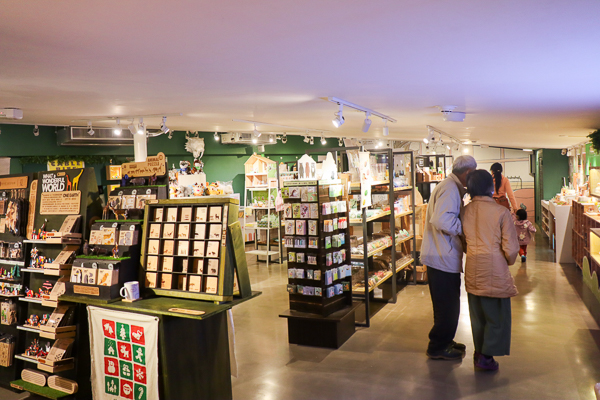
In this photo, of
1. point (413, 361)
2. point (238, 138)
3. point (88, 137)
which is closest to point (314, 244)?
point (413, 361)

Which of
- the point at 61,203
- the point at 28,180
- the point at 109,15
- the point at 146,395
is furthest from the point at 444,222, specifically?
Result: the point at 28,180

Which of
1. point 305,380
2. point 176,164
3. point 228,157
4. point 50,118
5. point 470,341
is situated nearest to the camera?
point 305,380

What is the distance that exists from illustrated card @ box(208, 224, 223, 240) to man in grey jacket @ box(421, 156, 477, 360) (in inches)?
79.0

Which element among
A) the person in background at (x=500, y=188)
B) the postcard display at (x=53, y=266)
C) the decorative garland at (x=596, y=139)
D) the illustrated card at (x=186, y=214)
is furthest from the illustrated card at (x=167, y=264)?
the decorative garland at (x=596, y=139)

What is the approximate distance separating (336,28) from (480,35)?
0.88 meters

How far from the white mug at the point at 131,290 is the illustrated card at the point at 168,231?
43 centimetres

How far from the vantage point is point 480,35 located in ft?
8.87

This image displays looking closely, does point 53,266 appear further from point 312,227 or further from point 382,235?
point 382,235

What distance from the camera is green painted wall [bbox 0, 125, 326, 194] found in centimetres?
755

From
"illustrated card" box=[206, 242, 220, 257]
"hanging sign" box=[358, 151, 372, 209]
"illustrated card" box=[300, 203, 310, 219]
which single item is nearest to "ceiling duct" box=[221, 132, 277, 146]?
"hanging sign" box=[358, 151, 372, 209]

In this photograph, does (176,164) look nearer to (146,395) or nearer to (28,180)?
(28,180)

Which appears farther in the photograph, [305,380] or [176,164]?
[176,164]

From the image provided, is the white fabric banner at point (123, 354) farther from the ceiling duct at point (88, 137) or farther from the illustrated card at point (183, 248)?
the ceiling duct at point (88, 137)

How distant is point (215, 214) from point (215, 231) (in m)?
0.13
